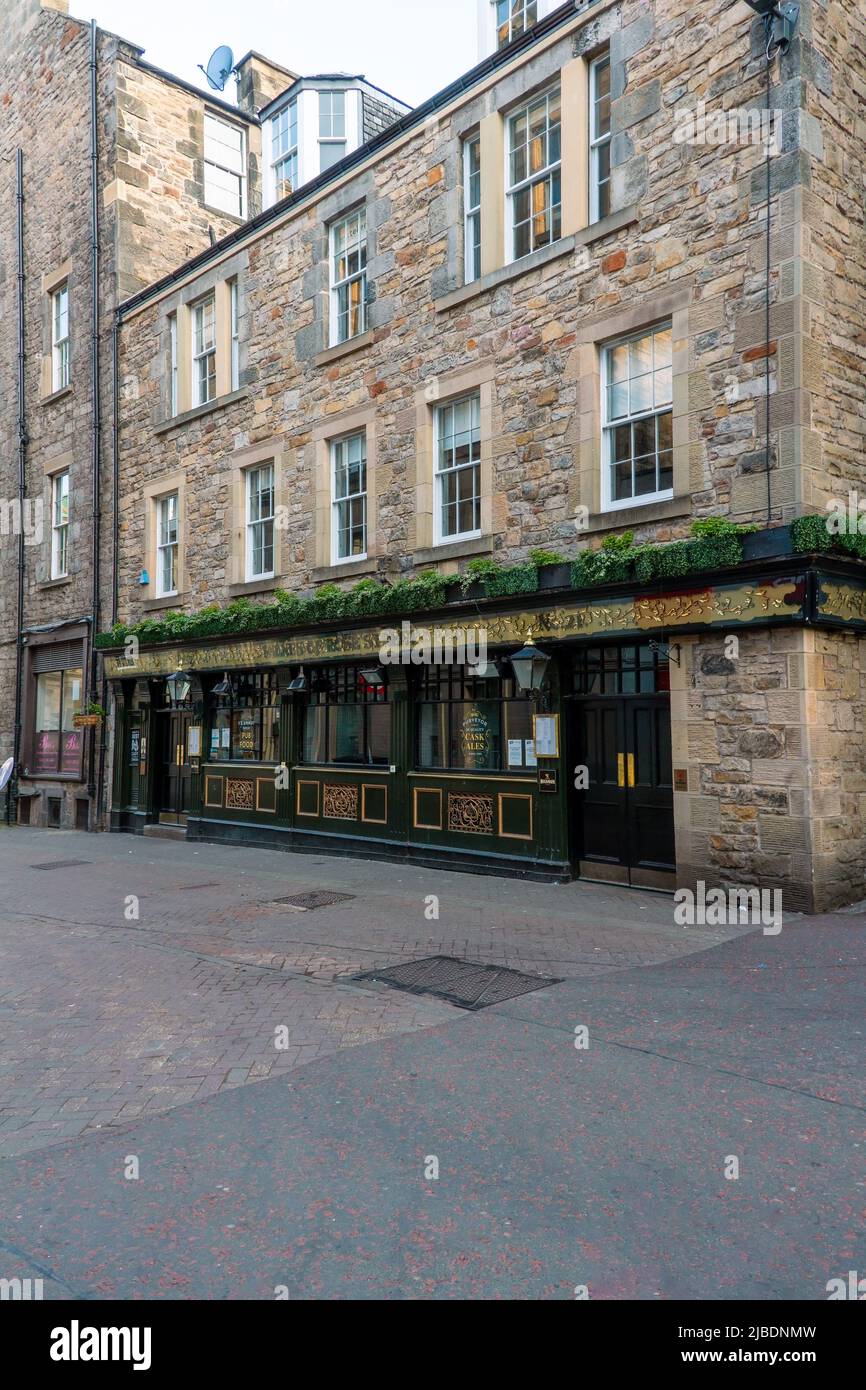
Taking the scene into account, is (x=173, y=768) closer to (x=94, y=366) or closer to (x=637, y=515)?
(x=94, y=366)

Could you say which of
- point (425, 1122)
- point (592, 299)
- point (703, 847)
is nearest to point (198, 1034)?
point (425, 1122)

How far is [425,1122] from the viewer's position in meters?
4.50

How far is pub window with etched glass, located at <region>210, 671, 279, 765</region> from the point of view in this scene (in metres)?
16.0

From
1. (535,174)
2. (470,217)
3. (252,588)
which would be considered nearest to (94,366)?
(252,588)

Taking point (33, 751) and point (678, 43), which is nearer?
point (678, 43)

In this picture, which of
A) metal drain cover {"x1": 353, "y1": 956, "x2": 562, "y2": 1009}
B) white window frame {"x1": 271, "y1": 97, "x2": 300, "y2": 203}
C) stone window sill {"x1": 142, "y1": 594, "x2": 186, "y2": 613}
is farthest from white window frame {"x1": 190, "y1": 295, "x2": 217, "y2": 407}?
metal drain cover {"x1": 353, "y1": 956, "x2": 562, "y2": 1009}

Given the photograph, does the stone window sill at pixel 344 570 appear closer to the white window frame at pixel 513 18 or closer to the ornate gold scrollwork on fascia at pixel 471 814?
the ornate gold scrollwork on fascia at pixel 471 814

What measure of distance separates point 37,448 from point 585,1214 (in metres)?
22.1

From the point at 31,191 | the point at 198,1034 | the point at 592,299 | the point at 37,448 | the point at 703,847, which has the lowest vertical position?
the point at 198,1034

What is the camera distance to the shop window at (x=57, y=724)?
20.7 meters

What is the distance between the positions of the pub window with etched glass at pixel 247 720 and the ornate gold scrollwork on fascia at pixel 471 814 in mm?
4182

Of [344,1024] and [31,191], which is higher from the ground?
[31,191]

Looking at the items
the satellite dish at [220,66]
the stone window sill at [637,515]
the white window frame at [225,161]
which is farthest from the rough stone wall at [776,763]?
the satellite dish at [220,66]
